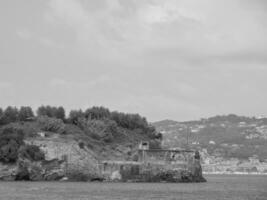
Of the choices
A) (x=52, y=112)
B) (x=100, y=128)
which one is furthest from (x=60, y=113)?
(x=100, y=128)

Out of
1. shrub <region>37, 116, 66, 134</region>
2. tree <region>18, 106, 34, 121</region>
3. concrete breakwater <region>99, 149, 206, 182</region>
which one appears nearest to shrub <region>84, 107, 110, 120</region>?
tree <region>18, 106, 34, 121</region>

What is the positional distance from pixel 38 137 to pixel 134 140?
17228 millimetres

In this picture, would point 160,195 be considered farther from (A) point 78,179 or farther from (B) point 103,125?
(B) point 103,125

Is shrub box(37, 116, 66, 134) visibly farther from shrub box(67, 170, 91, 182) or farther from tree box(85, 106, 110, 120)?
shrub box(67, 170, 91, 182)

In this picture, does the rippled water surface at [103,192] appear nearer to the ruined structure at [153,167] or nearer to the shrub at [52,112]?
the ruined structure at [153,167]

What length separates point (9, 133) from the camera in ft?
342

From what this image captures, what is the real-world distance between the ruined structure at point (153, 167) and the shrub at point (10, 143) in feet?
37.2

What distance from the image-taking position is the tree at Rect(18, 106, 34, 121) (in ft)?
386

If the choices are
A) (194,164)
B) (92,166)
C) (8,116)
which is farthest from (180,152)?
(8,116)

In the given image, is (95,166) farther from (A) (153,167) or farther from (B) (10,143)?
(B) (10,143)

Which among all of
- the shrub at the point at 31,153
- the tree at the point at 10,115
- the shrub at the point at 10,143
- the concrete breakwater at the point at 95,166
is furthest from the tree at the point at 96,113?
the shrub at the point at 31,153

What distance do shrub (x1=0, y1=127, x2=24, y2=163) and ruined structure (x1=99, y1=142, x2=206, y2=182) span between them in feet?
37.2

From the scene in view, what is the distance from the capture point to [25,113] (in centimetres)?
11844

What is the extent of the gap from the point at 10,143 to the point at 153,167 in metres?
19.3
